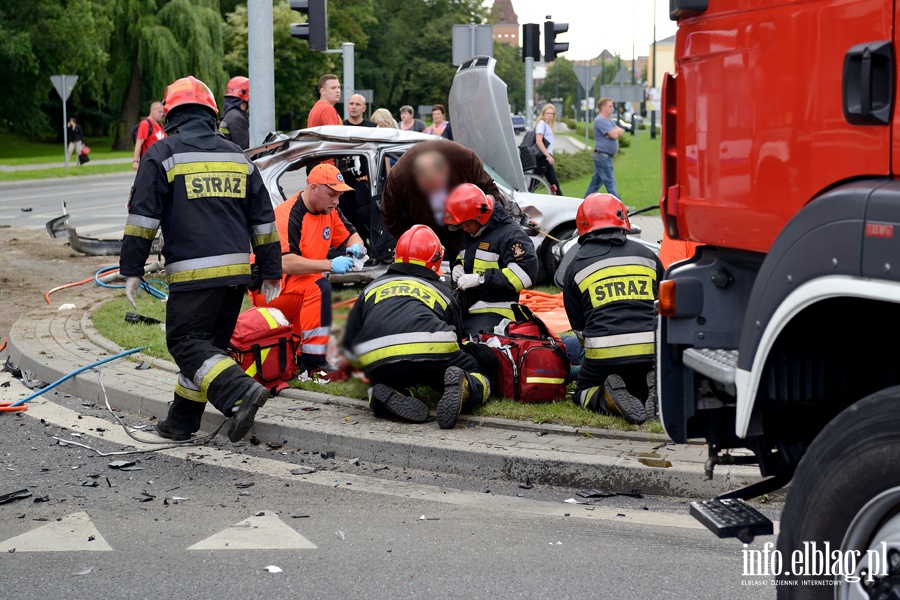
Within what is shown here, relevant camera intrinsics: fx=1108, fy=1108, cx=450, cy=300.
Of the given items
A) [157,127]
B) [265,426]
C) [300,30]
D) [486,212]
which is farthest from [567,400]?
[157,127]

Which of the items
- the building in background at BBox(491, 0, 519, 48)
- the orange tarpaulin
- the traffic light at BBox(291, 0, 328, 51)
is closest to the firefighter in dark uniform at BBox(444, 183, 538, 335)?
the orange tarpaulin

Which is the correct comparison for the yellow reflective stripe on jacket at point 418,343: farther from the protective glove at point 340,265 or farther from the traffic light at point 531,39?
the traffic light at point 531,39

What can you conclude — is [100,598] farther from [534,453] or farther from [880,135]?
[880,135]

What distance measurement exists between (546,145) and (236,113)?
328 inches

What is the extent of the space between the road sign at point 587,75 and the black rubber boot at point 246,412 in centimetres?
2339

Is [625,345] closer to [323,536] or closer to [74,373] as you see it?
[323,536]

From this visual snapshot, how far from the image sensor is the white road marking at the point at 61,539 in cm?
454

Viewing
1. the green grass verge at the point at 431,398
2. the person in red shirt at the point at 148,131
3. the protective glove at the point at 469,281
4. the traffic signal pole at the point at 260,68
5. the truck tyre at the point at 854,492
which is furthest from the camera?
the person in red shirt at the point at 148,131

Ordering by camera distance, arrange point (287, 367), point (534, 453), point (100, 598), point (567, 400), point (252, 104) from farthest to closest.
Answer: point (252, 104) < point (287, 367) < point (567, 400) < point (534, 453) < point (100, 598)

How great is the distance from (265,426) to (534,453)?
5.46 feet

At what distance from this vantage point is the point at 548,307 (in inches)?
403

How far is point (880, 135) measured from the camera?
2719 millimetres

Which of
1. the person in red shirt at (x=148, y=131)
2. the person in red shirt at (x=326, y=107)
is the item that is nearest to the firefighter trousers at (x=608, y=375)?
the person in red shirt at (x=326, y=107)

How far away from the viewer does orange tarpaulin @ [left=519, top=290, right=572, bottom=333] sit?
9562 mm
